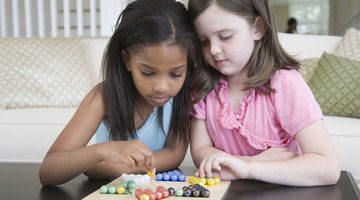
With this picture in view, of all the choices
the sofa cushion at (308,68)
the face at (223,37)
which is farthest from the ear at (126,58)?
the sofa cushion at (308,68)

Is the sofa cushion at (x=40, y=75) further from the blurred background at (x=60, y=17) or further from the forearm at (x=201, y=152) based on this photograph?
the forearm at (x=201, y=152)

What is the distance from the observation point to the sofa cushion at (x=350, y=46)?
2426 millimetres

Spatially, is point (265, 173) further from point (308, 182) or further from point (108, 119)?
point (108, 119)

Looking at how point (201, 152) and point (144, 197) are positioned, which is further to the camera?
point (201, 152)

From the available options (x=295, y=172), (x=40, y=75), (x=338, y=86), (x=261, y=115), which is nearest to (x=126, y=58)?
(x=261, y=115)

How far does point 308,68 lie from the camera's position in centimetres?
237

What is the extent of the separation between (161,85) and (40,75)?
1.61m

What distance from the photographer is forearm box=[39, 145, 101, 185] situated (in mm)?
1101

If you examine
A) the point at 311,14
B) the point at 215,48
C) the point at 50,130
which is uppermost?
the point at 215,48

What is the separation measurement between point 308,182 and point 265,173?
0.09 metres

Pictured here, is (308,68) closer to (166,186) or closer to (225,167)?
(225,167)

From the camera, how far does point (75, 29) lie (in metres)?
4.44

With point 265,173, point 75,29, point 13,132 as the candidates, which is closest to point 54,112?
point 13,132

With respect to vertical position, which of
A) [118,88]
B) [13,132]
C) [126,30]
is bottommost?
[13,132]
